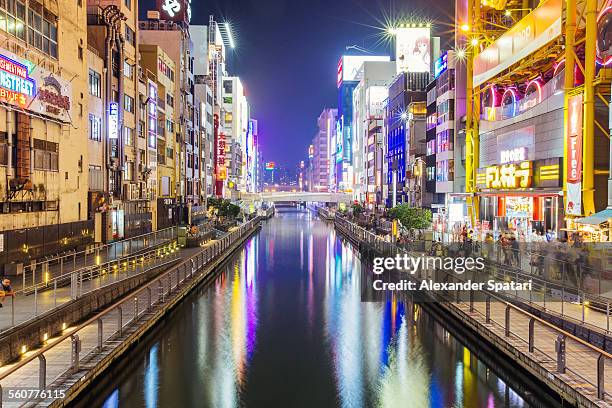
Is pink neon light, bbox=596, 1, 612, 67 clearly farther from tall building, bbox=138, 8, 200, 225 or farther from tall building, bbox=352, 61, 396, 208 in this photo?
tall building, bbox=352, 61, 396, 208

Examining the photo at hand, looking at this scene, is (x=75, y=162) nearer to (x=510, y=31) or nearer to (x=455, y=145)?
(x=510, y=31)

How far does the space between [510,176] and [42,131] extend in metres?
33.1

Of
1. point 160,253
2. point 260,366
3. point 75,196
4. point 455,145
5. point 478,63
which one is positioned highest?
point 478,63

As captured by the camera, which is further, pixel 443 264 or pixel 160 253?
pixel 160 253

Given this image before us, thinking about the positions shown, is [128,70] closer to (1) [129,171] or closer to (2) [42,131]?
(1) [129,171]

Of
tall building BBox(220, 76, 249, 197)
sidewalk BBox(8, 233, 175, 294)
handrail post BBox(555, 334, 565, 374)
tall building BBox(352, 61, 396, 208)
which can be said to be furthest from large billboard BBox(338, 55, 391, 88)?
handrail post BBox(555, 334, 565, 374)

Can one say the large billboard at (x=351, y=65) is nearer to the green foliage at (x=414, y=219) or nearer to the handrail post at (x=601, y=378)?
the green foliage at (x=414, y=219)

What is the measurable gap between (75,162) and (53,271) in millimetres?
14043

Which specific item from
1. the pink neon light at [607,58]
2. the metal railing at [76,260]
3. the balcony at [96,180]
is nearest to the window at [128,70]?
the balcony at [96,180]

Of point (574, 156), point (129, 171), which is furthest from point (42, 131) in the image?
point (574, 156)

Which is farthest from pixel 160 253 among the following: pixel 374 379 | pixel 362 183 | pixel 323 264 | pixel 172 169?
pixel 362 183

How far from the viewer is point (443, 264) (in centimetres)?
2777

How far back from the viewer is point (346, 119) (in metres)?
181

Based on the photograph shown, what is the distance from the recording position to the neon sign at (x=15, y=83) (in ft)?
84.2
